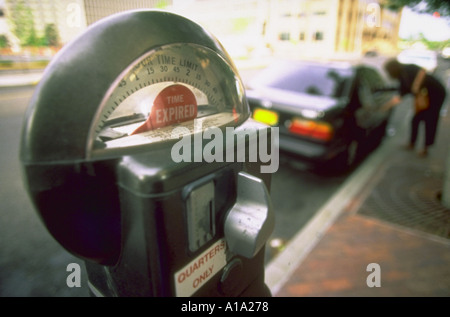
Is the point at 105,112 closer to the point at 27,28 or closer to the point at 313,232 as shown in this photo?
the point at 27,28

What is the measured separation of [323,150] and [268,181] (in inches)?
110

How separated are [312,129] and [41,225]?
2875 millimetres

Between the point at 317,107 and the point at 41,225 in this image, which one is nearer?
the point at 41,225

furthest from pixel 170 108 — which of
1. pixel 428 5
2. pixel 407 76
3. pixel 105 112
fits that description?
pixel 407 76

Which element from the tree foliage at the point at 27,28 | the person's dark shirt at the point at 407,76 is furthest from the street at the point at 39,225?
the person's dark shirt at the point at 407,76

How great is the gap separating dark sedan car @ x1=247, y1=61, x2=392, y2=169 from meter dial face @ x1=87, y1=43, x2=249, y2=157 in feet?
9.27

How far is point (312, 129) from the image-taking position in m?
3.65

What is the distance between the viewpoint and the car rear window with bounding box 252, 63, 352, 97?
3.94 m

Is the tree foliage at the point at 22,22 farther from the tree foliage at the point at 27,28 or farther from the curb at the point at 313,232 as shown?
the curb at the point at 313,232

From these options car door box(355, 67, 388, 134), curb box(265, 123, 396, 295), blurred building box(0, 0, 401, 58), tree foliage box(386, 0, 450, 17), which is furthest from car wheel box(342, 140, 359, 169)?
tree foliage box(386, 0, 450, 17)
